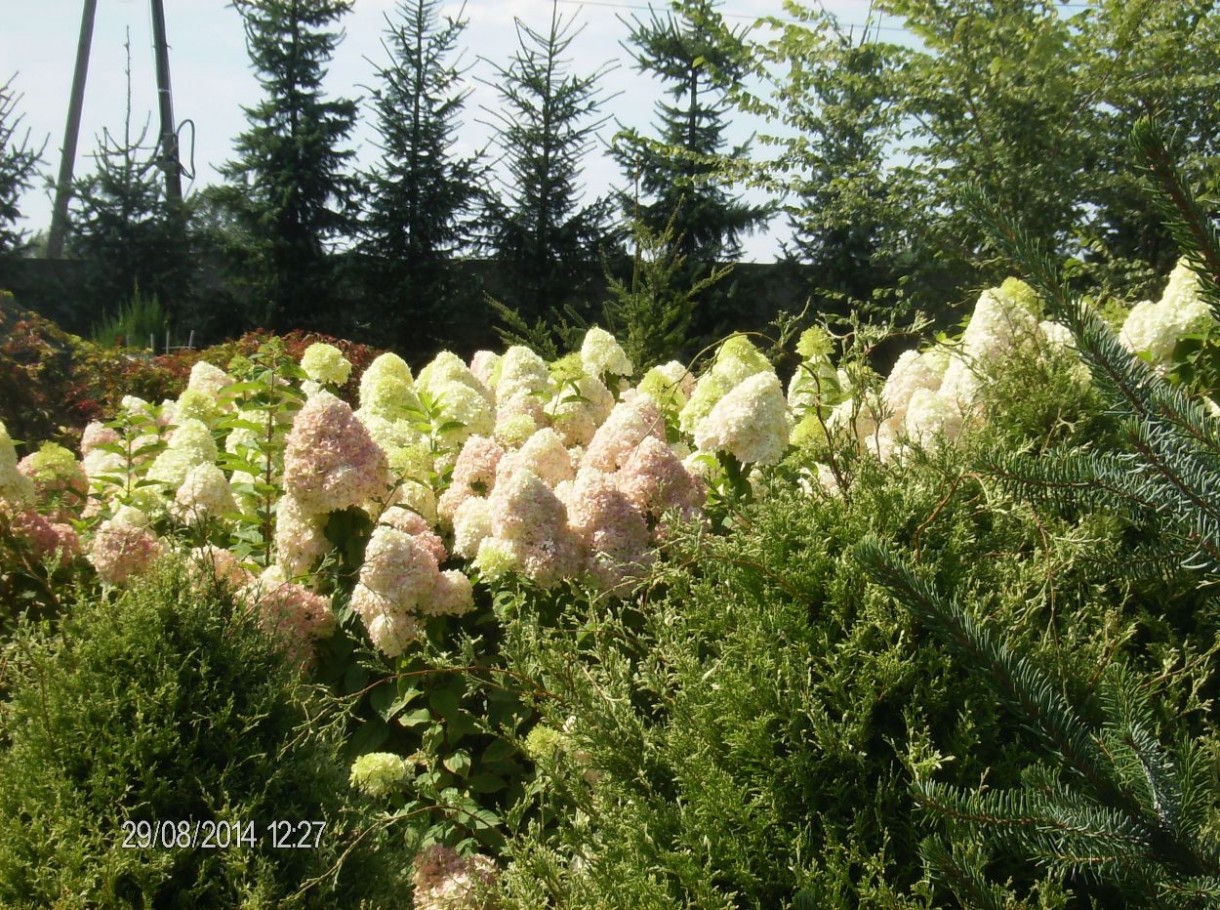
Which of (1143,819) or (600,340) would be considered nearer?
(1143,819)

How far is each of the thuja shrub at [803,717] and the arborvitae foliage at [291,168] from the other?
1288 cm

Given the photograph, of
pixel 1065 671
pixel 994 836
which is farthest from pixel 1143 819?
pixel 1065 671

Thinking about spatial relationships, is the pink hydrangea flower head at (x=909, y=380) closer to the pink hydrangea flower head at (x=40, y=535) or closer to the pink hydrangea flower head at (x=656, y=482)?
the pink hydrangea flower head at (x=656, y=482)

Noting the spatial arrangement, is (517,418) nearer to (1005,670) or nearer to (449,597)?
(449,597)

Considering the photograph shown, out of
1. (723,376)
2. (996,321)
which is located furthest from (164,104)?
(996,321)

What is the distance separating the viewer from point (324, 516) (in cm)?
292

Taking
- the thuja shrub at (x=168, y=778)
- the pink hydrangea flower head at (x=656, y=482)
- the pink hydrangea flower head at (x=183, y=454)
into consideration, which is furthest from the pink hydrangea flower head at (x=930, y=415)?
the pink hydrangea flower head at (x=183, y=454)

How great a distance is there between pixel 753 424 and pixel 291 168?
1242cm

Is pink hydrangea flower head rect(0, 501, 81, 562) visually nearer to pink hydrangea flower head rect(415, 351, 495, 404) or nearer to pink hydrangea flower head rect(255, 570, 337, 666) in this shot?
pink hydrangea flower head rect(255, 570, 337, 666)

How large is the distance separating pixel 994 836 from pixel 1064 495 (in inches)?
15.3

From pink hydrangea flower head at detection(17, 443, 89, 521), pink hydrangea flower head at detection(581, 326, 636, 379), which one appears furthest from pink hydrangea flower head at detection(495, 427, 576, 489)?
pink hydrangea flower head at detection(17, 443, 89, 521)

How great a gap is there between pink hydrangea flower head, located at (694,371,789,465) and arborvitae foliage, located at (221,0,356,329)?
1175 cm

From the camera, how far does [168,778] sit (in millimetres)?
1756

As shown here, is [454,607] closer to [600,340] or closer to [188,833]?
[188,833]
